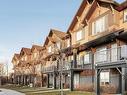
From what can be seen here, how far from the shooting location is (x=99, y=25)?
41.4m

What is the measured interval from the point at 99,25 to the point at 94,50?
11.2ft

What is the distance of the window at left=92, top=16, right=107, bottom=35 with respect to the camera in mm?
40250

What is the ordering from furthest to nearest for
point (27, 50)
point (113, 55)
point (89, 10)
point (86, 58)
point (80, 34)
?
point (27, 50) < point (80, 34) < point (86, 58) < point (89, 10) < point (113, 55)

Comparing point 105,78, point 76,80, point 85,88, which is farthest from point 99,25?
point 76,80

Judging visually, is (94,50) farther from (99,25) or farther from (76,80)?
(76,80)

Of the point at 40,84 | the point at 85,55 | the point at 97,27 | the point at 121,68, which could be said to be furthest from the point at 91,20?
Answer: the point at 40,84

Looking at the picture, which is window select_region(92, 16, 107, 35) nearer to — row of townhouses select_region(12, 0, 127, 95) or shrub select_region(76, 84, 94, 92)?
row of townhouses select_region(12, 0, 127, 95)

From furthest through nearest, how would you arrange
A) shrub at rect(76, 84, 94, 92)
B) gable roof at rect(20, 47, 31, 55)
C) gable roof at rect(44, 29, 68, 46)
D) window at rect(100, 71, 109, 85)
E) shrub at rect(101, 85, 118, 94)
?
gable roof at rect(20, 47, 31, 55), gable roof at rect(44, 29, 68, 46), shrub at rect(76, 84, 94, 92), window at rect(100, 71, 109, 85), shrub at rect(101, 85, 118, 94)

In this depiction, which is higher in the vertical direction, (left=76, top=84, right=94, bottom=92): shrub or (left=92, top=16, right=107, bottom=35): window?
(left=92, top=16, right=107, bottom=35): window

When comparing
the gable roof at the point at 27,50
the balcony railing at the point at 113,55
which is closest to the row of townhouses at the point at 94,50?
the balcony railing at the point at 113,55

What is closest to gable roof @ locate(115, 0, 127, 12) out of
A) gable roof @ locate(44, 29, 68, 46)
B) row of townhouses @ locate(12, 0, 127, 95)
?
row of townhouses @ locate(12, 0, 127, 95)

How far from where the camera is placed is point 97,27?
1658 inches

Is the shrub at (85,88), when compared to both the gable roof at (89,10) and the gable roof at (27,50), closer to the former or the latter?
the gable roof at (89,10)

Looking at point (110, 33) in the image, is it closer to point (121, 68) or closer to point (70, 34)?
point (121, 68)
